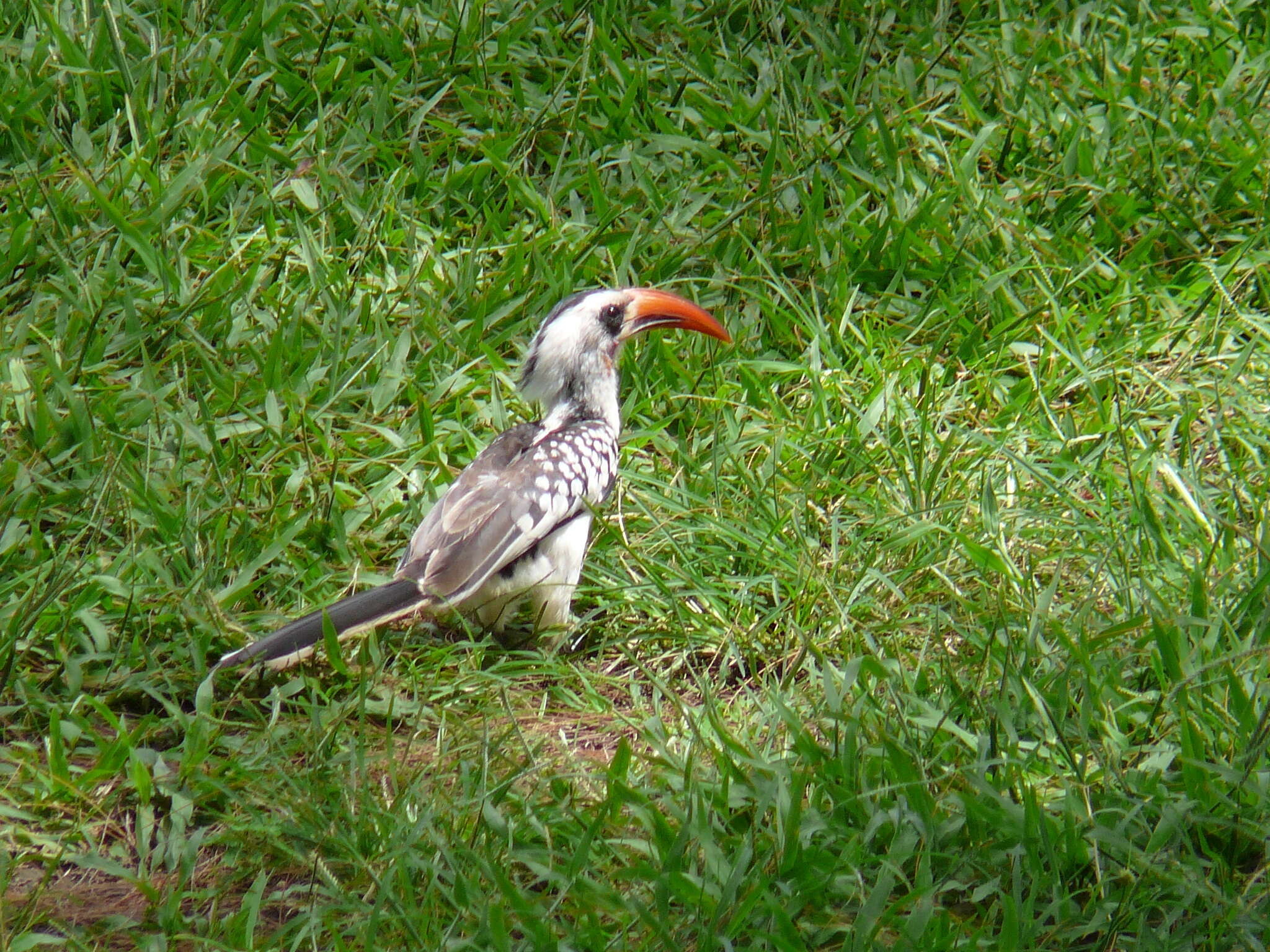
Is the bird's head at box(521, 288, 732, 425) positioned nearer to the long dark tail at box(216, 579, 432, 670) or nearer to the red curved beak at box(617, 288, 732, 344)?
the red curved beak at box(617, 288, 732, 344)

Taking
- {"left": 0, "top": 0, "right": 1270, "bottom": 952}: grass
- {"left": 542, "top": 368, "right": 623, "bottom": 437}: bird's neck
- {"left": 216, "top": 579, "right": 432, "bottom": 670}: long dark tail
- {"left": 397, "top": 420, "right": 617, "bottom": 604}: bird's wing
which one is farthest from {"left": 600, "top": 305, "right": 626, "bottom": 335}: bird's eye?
{"left": 216, "top": 579, "right": 432, "bottom": 670}: long dark tail

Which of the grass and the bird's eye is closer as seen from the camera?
the grass

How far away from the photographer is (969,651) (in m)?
3.43

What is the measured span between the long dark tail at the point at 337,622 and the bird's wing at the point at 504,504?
6 centimetres

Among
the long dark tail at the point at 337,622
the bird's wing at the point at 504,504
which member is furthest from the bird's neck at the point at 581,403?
the long dark tail at the point at 337,622

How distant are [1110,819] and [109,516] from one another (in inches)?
99.9

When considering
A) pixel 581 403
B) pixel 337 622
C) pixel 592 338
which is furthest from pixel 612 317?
pixel 337 622

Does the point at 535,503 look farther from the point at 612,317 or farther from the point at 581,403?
the point at 612,317

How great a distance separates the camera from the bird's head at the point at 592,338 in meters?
4.18

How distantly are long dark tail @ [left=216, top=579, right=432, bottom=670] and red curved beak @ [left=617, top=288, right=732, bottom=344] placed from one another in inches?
45.0

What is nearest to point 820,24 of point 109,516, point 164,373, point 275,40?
point 275,40

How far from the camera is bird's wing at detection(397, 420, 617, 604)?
360 cm

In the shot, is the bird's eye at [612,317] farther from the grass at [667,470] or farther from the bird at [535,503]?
the grass at [667,470]

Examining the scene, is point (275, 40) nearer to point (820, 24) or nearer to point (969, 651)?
point (820, 24)
